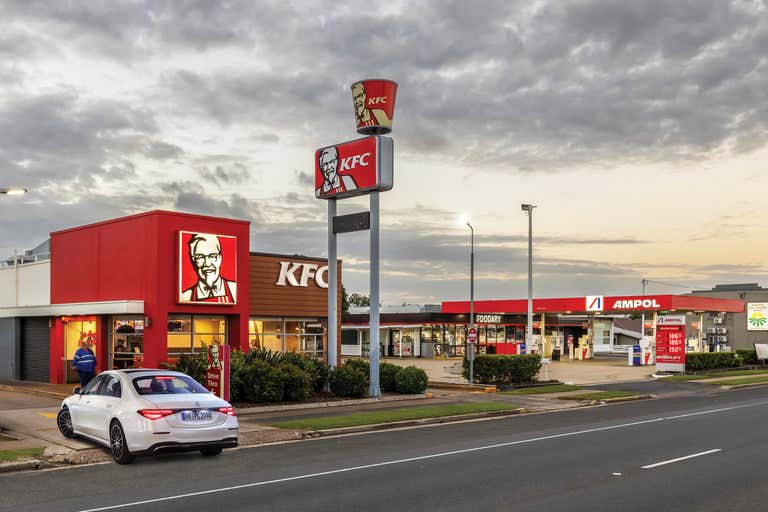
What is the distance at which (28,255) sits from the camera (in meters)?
35.3

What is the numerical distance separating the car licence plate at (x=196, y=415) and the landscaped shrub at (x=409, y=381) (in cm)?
1494

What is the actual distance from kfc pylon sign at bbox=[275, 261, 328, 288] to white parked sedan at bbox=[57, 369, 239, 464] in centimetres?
1659

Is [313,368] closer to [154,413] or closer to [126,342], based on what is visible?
[126,342]

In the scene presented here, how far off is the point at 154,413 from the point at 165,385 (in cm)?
125

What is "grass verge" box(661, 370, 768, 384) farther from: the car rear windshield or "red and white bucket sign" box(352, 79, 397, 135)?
the car rear windshield

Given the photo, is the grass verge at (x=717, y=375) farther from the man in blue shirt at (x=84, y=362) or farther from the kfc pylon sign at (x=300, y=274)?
the man in blue shirt at (x=84, y=362)

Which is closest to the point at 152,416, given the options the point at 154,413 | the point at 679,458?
the point at 154,413

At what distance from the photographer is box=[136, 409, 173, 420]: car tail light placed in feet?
46.1

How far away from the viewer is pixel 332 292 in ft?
94.8

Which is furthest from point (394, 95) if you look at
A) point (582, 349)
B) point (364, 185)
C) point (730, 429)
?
point (582, 349)

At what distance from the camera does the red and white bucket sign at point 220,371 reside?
20812 millimetres

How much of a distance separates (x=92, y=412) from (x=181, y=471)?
3.07 m

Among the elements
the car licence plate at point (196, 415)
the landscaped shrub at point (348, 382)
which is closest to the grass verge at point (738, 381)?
the landscaped shrub at point (348, 382)

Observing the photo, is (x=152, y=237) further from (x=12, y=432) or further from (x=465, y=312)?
(x=465, y=312)
